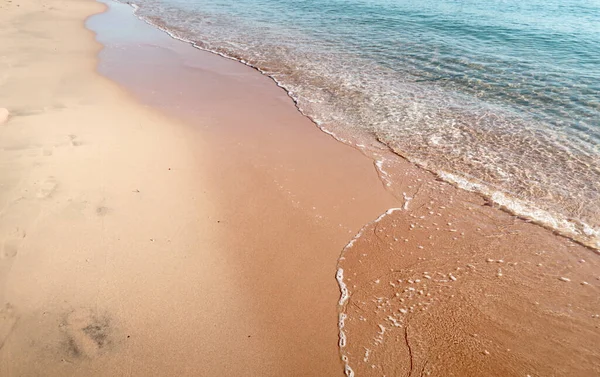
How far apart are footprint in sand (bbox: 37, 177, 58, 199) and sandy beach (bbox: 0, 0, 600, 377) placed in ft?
0.07

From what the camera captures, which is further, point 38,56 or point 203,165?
point 38,56

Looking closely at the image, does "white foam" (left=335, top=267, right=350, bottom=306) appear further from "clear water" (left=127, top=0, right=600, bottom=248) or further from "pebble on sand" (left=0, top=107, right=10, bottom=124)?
"pebble on sand" (left=0, top=107, right=10, bottom=124)

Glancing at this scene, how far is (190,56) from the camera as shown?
10820 mm

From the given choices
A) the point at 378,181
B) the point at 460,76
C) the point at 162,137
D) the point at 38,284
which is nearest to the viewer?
the point at 38,284

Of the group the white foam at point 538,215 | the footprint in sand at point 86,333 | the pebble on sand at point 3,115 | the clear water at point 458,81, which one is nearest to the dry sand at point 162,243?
the footprint in sand at point 86,333

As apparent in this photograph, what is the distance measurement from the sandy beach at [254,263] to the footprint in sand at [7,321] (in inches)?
0.8

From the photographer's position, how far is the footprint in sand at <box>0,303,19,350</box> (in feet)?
10.4

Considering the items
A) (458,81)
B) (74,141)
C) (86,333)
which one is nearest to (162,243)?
(86,333)

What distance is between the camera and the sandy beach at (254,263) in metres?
3.20

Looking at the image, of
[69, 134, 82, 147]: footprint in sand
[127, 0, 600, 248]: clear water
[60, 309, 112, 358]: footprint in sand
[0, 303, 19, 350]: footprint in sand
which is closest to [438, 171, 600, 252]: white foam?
[127, 0, 600, 248]: clear water

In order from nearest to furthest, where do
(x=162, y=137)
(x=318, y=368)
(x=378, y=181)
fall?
(x=318, y=368) < (x=378, y=181) < (x=162, y=137)

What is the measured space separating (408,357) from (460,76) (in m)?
8.71

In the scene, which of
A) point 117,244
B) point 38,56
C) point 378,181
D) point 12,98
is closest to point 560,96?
point 378,181

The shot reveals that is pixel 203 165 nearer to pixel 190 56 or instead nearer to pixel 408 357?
pixel 408 357
